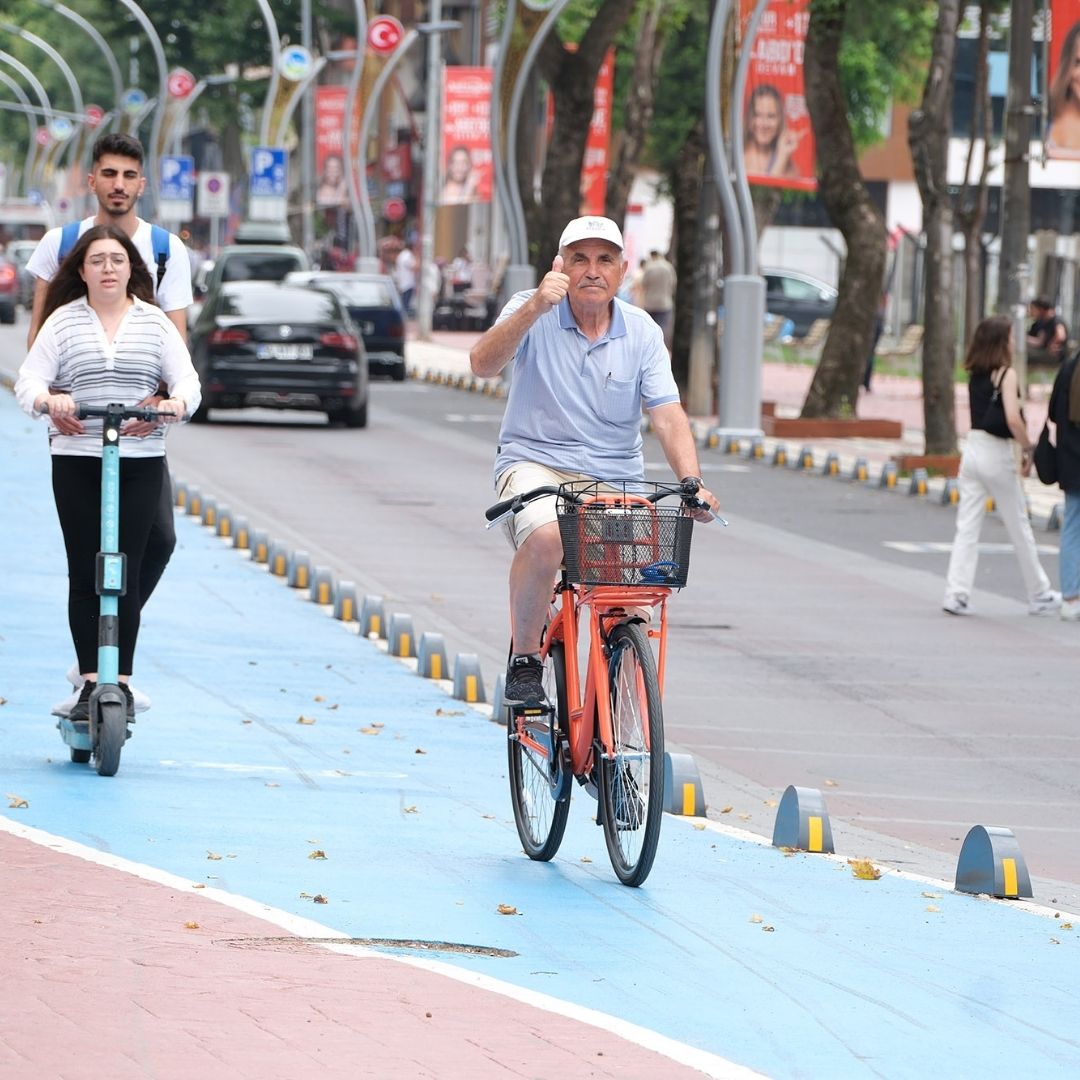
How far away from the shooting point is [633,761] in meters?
6.96

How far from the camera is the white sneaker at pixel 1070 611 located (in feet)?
50.8

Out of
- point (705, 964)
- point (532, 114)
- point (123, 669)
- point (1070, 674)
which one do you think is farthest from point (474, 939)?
point (532, 114)

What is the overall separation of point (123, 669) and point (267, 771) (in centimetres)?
63

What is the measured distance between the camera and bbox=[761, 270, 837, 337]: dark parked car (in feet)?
196

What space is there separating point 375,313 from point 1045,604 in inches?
960

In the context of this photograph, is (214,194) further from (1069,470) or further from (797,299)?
(1069,470)

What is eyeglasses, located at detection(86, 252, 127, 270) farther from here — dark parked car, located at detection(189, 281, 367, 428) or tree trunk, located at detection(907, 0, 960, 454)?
dark parked car, located at detection(189, 281, 367, 428)

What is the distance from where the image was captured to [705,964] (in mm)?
6324

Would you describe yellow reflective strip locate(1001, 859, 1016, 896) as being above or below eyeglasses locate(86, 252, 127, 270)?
below

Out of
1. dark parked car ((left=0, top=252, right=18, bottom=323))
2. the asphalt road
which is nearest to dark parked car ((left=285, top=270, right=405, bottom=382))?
the asphalt road

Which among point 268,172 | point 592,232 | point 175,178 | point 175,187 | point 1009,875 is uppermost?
point 592,232

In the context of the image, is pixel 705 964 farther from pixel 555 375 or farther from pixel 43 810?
pixel 43 810

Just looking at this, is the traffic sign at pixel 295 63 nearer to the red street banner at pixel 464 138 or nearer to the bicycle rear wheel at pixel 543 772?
the red street banner at pixel 464 138

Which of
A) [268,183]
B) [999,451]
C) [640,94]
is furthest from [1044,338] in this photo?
[999,451]
